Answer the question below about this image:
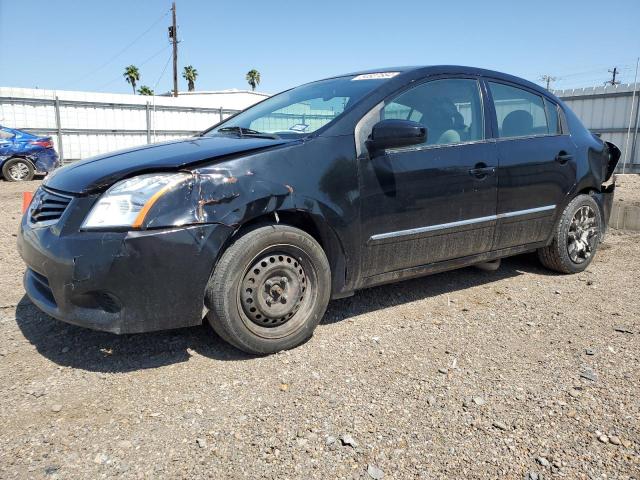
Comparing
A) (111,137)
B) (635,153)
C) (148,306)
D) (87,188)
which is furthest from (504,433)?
(111,137)

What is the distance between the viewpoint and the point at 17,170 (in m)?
11.8

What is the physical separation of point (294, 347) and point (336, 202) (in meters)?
0.91

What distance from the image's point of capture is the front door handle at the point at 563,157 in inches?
167

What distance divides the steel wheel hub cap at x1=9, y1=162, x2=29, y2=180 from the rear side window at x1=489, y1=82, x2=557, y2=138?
451 inches

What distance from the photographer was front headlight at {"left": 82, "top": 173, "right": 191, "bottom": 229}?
2500 millimetres

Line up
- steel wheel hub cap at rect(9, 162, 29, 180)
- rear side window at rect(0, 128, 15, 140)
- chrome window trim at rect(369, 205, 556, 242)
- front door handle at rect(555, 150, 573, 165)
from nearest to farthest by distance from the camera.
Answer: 1. chrome window trim at rect(369, 205, 556, 242)
2. front door handle at rect(555, 150, 573, 165)
3. rear side window at rect(0, 128, 15, 140)
4. steel wheel hub cap at rect(9, 162, 29, 180)

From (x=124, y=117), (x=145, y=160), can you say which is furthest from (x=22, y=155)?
(x=145, y=160)

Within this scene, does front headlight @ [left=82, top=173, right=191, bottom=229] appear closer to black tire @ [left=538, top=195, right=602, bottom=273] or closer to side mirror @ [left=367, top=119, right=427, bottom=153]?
side mirror @ [left=367, top=119, right=427, bottom=153]

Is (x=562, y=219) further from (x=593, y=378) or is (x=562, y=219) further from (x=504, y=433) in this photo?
(x=504, y=433)

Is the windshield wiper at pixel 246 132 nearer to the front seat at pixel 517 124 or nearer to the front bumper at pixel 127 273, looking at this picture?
the front bumper at pixel 127 273

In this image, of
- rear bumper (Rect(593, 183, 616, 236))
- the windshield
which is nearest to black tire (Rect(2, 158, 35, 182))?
the windshield

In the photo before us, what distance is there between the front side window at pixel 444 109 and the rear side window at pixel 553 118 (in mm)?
934

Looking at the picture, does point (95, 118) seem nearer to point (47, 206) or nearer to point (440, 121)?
point (47, 206)

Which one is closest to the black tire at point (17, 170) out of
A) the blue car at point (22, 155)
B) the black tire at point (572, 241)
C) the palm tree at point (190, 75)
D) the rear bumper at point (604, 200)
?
the blue car at point (22, 155)
